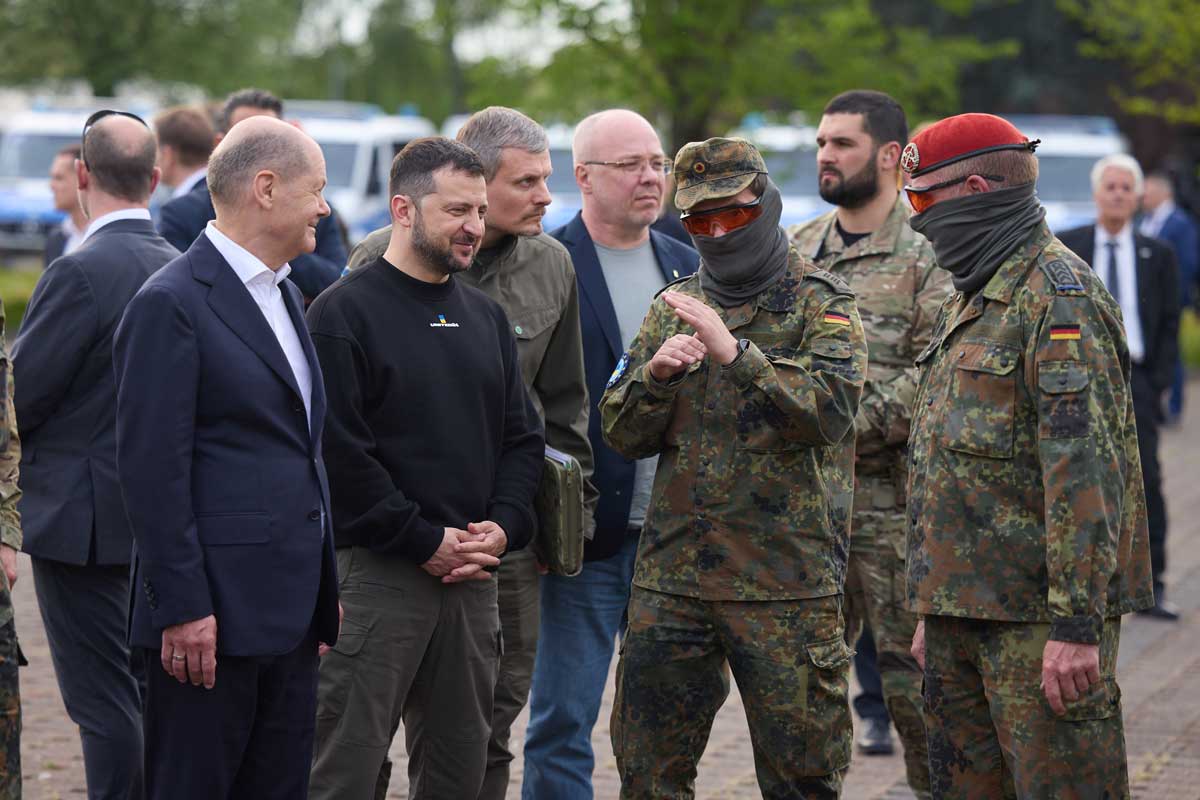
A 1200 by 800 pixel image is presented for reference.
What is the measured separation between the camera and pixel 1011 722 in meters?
3.82

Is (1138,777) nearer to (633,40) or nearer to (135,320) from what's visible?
(135,320)

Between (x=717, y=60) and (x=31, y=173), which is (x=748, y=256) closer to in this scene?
(x=717, y=60)

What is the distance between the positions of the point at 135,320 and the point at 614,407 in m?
1.34

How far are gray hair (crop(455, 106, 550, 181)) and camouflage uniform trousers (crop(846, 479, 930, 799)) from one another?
70.2 inches

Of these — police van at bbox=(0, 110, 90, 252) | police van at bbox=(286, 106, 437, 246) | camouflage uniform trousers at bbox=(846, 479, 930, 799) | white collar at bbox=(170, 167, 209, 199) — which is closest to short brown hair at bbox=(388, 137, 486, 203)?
camouflage uniform trousers at bbox=(846, 479, 930, 799)

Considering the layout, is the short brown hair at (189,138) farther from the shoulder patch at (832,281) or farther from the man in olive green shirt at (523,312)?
the shoulder patch at (832,281)

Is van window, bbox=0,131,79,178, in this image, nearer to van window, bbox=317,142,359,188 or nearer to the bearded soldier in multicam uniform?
van window, bbox=317,142,359,188

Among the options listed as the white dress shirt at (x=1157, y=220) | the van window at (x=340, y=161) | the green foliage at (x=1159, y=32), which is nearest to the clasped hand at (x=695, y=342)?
the white dress shirt at (x=1157, y=220)

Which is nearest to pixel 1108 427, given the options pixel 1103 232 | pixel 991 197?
pixel 991 197

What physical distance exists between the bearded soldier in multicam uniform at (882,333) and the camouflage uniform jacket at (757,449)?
1.16 m

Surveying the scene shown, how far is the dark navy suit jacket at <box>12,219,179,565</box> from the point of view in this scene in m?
4.79

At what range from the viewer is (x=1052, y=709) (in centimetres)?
373

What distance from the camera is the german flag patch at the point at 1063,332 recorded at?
3.75 m

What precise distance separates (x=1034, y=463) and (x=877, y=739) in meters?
2.85
